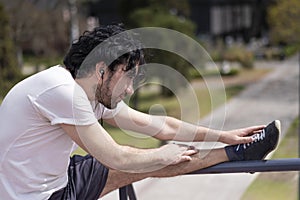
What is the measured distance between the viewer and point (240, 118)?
1139 centimetres

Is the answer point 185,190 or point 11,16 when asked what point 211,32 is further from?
point 185,190

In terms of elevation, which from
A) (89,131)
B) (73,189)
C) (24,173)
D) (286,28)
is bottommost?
(286,28)

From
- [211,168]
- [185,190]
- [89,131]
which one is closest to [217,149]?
[211,168]

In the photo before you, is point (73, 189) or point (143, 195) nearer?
point (73, 189)

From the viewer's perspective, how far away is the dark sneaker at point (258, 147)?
1.76 meters

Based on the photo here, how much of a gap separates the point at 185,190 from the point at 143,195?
2.27ft

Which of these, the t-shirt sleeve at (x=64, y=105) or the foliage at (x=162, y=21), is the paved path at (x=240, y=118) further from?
the foliage at (x=162, y=21)

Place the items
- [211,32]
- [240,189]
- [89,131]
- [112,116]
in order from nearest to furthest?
[89,131]
[112,116]
[240,189]
[211,32]

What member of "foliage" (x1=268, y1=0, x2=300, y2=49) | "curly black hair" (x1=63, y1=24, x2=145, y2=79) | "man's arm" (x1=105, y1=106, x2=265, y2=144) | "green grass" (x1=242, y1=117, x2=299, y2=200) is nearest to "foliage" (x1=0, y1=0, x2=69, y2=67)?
"foliage" (x1=268, y1=0, x2=300, y2=49)

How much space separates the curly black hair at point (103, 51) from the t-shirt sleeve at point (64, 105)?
100mm

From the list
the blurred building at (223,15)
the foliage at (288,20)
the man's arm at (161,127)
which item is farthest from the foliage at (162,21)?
the man's arm at (161,127)

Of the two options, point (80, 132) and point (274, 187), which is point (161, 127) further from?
point (274, 187)

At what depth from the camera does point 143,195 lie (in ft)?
19.4

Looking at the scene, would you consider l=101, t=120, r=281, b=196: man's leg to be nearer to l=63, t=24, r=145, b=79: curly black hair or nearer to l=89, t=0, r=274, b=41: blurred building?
l=63, t=24, r=145, b=79: curly black hair
